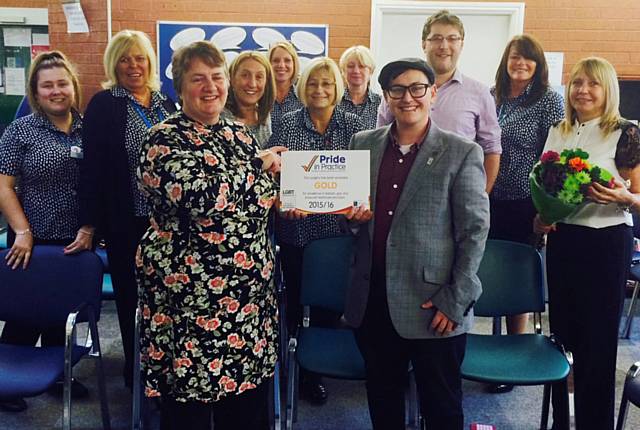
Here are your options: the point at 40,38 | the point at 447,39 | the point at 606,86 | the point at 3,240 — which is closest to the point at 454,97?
the point at 447,39

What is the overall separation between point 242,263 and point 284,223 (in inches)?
41.4

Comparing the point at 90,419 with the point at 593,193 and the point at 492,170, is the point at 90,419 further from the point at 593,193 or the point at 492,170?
the point at 593,193

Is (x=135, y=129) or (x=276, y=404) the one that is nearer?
(x=276, y=404)

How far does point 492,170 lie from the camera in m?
2.94

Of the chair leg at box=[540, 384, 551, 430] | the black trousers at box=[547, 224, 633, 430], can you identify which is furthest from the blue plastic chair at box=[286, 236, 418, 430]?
the black trousers at box=[547, 224, 633, 430]

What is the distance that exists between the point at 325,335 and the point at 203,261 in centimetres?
99

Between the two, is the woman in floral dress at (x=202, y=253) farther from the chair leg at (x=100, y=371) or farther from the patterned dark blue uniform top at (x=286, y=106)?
the patterned dark blue uniform top at (x=286, y=106)

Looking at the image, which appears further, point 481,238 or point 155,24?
point 155,24

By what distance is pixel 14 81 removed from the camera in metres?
6.57

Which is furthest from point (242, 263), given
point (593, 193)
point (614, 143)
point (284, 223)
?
point (614, 143)

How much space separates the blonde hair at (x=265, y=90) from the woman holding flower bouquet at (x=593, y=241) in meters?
1.44

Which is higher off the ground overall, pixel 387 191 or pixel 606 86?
pixel 606 86

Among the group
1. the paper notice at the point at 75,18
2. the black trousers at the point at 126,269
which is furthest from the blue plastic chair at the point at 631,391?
the paper notice at the point at 75,18

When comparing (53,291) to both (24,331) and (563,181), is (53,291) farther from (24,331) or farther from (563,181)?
(563,181)
